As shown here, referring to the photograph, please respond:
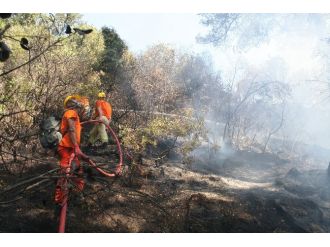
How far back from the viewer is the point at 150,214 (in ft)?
20.5

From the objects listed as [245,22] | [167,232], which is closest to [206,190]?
[167,232]

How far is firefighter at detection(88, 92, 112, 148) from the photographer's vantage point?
331 inches

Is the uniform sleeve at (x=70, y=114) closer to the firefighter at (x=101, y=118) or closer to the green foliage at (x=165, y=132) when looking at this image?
the firefighter at (x=101, y=118)

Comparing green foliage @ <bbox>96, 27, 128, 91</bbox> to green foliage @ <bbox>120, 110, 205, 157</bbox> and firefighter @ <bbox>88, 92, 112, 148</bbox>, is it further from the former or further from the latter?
firefighter @ <bbox>88, 92, 112, 148</bbox>

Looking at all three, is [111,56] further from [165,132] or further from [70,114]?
[70,114]

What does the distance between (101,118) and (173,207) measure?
8.56 feet

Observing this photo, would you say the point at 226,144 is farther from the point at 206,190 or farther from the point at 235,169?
the point at 206,190

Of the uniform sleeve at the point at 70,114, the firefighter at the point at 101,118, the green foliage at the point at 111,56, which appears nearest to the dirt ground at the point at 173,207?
the uniform sleeve at the point at 70,114

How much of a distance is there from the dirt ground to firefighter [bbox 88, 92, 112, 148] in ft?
3.48

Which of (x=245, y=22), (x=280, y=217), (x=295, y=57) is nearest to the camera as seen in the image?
(x=280, y=217)

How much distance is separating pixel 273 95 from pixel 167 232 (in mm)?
14853

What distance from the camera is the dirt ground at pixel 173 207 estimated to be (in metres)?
5.70

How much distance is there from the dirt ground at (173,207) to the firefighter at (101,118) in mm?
1060

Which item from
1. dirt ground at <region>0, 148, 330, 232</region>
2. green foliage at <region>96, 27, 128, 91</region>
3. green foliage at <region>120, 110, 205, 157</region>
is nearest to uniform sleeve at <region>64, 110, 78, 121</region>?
dirt ground at <region>0, 148, 330, 232</region>
